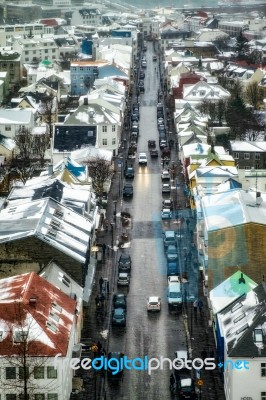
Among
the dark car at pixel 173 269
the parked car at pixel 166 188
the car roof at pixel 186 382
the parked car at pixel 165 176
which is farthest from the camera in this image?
the parked car at pixel 165 176

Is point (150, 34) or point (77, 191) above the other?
point (150, 34)

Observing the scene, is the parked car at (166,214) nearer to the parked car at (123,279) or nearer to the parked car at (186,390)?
Result: the parked car at (123,279)

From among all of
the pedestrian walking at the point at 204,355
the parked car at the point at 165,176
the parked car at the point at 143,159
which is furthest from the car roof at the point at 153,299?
the parked car at the point at 143,159

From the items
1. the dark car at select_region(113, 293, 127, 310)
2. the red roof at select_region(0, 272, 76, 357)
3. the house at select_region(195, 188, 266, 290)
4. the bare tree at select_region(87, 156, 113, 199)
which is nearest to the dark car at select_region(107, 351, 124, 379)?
the red roof at select_region(0, 272, 76, 357)

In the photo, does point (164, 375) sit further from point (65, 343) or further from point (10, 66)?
point (10, 66)

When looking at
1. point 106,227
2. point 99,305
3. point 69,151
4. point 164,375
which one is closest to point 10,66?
point 69,151

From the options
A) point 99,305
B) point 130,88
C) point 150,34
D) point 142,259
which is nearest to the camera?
point 99,305
